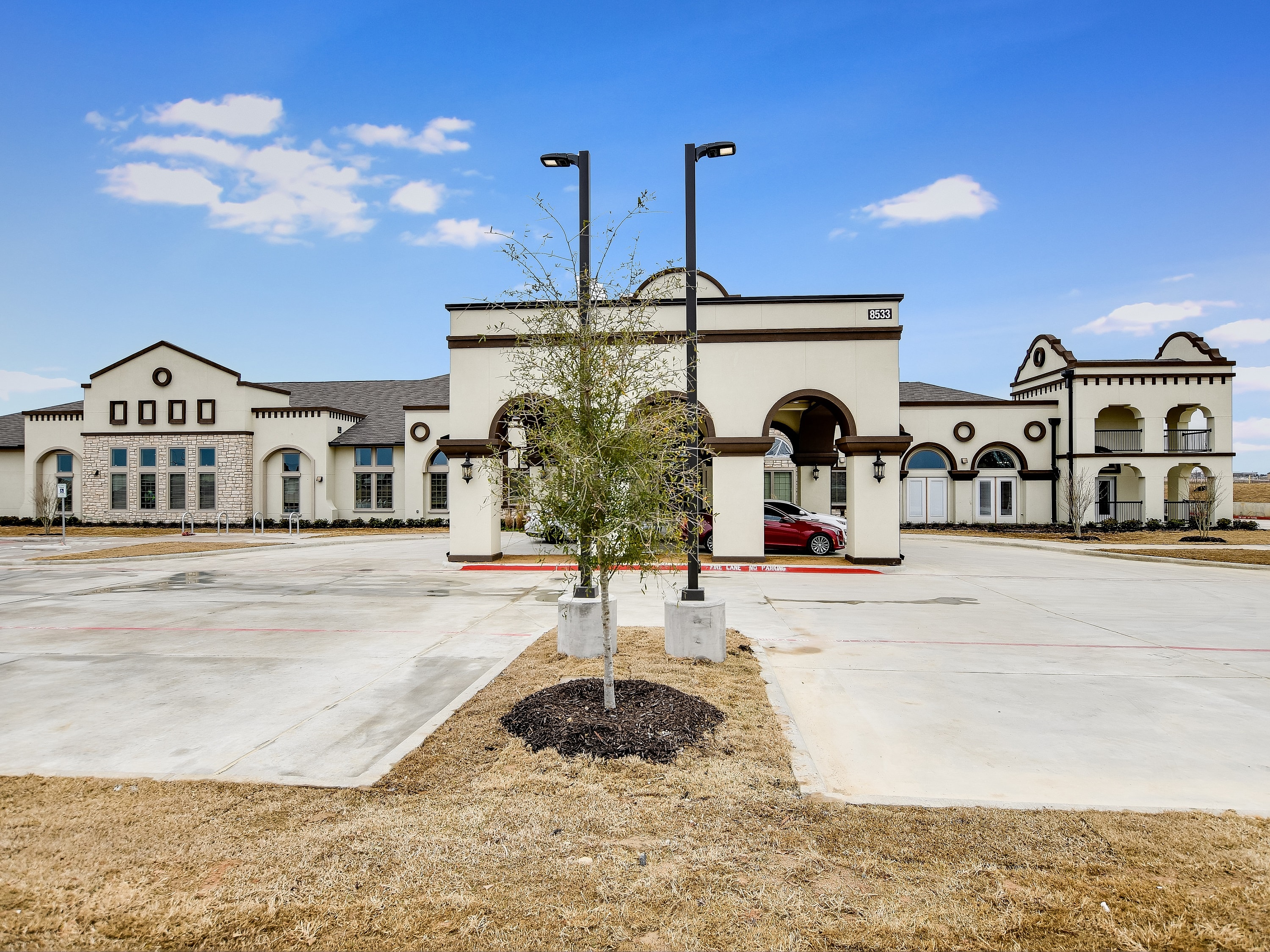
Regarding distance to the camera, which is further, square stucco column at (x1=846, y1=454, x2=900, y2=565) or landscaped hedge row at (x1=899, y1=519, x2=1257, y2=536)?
landscaped hedge row at (x1=899, y1=519, x2=1257, y2=536)

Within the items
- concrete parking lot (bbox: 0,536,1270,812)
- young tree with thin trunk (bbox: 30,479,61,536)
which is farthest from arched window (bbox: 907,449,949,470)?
young tree with thin trunk (bbox: 30,479,61,536)

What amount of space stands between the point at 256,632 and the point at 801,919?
9.18 meters

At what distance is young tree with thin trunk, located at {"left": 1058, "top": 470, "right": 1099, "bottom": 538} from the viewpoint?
27.3 m

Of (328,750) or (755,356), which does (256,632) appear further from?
A: (755,356)

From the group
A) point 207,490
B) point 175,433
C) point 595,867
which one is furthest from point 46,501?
point 595,867

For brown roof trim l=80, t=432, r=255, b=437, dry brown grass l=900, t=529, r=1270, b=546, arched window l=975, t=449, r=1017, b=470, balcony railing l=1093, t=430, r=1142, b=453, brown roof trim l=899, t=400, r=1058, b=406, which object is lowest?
dry brown grass l=900, t=529, r=1270, b=546

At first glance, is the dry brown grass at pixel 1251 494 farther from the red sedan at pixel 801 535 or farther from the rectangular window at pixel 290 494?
the rectangular window at pixel 290 494

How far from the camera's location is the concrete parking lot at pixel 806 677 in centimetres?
509

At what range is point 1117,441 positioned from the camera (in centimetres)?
3203

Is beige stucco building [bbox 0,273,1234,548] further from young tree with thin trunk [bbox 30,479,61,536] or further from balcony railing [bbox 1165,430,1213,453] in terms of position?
young tree with thin trunk [bbox 30,479,61,536]

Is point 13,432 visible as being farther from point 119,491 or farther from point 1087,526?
point 1087,526

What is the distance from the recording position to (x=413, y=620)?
10.8 metres

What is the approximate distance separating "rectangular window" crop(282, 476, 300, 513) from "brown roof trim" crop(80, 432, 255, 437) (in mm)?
2920

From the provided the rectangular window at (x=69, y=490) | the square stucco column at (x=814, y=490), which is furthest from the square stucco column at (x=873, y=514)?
the rectangular window at (x=69, y=490)
